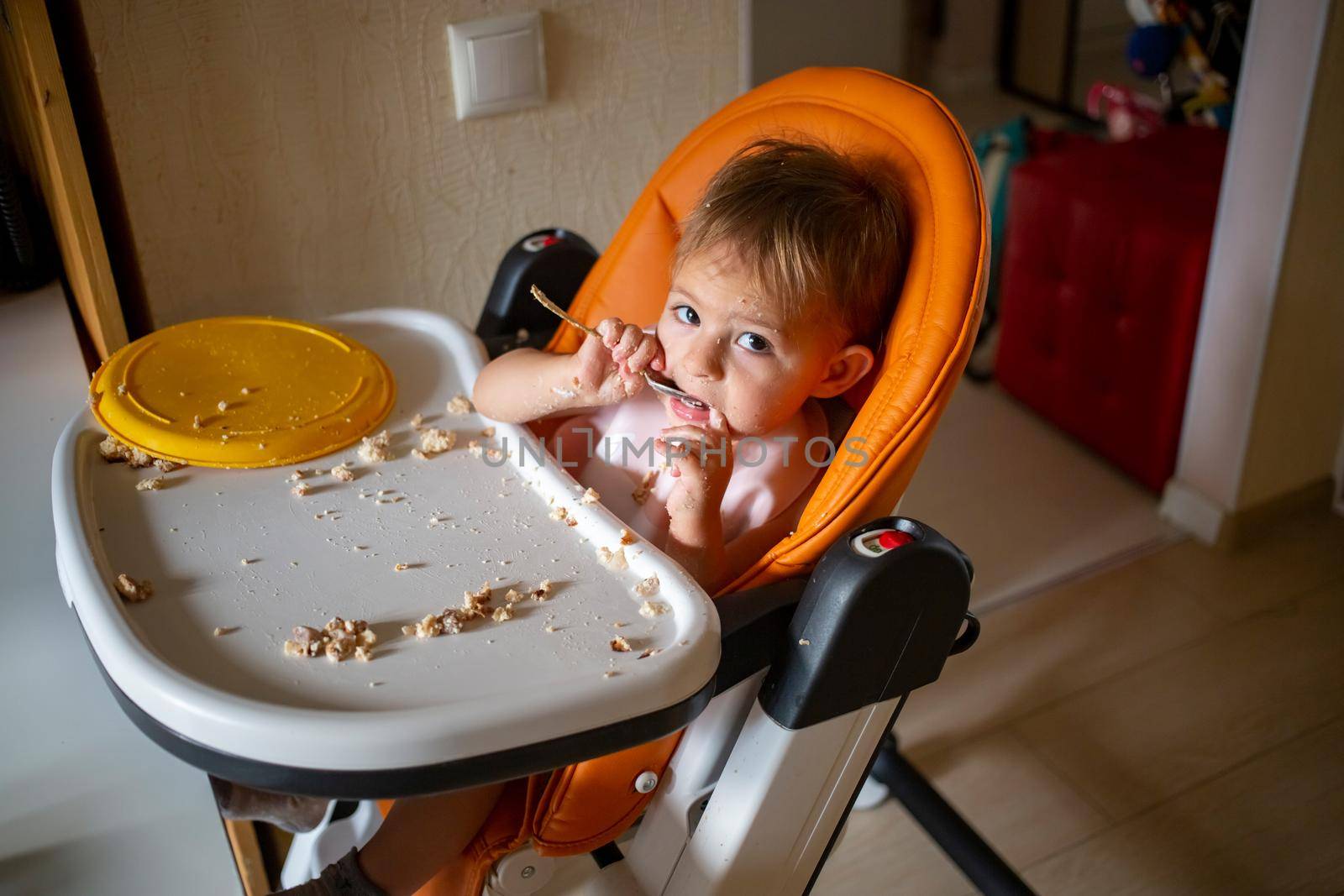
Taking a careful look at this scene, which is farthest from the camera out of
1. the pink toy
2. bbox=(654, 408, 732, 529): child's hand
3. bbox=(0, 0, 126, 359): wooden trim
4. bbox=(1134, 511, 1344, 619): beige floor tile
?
the pink toy

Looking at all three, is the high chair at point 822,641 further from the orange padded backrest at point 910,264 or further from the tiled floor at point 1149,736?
the tiled floor at point 1149,736

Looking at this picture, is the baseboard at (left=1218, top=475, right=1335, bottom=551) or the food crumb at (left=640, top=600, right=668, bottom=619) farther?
the baseboard at (left=1218, top=475, right=1335, bottom=551)

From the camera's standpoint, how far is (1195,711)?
5.32 ft

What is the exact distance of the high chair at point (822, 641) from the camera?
845 mm

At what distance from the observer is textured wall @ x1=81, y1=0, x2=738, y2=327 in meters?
1.21

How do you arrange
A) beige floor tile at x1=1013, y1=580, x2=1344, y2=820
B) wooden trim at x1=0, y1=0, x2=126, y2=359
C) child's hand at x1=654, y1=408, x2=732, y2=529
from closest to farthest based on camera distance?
child's hand at x1=654, y1=408, x2=732, y2=529 → wooden trim at x1=0, y1=0, x2=126, y2=359 → beige floor tile at x1=1013, y1=580, x2=1344, y2=820

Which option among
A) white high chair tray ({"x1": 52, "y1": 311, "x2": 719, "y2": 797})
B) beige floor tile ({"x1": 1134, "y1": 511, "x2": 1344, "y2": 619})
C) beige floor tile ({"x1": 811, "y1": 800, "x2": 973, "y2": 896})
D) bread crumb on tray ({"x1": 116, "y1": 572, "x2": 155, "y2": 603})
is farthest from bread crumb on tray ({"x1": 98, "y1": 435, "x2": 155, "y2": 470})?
beige floor tile ({"x1": 1134, "y1": 511, "x2": 1344, "y2": 619})

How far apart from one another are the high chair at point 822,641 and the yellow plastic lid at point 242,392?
1.12 feet

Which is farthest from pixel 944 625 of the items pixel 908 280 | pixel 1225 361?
pixel 1225 361

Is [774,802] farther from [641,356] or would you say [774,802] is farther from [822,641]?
[641,356]

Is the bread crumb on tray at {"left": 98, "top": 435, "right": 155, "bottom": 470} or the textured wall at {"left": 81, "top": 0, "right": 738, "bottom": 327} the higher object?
the textured wall at {"left": 81, "top": 0, "right": 738, "bottom": 327}

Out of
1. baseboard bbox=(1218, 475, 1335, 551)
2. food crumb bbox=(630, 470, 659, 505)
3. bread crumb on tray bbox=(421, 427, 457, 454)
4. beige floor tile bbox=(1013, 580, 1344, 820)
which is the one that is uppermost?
bread crumb on tray bbox=(421, 427, 457, 454)

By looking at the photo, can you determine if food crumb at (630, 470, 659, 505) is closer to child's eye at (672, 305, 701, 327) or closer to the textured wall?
child's eye at (672, 305, 701, 327)

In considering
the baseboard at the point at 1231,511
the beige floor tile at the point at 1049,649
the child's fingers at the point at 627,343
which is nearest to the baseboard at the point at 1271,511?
the baseboard at the point at 1231,511
